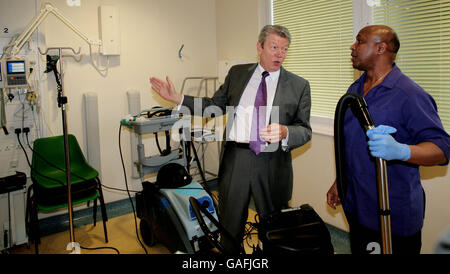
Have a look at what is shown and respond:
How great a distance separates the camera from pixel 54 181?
2807 millimetres

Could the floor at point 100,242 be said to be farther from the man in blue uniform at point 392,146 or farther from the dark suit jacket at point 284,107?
the man in blue uniform at point 392,146

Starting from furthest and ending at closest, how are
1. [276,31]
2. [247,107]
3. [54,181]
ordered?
1. [54,181]
2. [247,107]
3. [276,31]

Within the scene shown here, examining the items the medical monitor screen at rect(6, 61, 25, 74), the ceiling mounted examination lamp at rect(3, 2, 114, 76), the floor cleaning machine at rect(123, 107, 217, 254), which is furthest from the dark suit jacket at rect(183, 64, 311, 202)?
the medical monitor screen at rect(6, 61, 25, 74)

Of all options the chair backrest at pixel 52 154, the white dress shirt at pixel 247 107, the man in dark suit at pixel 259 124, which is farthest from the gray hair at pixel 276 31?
the chair backrest at pixel 52 154

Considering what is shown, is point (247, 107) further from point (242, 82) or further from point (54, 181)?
point (54, 181)

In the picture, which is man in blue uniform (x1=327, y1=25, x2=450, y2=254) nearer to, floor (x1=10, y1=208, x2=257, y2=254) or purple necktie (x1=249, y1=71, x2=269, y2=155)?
purple necktie (x1=249, y1=71, x2=269, y2=155)

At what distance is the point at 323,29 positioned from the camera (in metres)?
3.06

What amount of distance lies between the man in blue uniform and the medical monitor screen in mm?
2372

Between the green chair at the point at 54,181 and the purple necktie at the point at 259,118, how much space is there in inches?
61.0

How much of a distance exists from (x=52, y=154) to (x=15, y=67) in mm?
854

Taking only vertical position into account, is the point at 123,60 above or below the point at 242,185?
above

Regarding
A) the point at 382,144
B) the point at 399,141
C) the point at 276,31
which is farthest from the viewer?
the point at 276,31

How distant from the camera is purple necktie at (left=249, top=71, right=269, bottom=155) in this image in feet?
6.59

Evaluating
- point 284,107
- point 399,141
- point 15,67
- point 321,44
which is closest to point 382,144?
point 399,141
